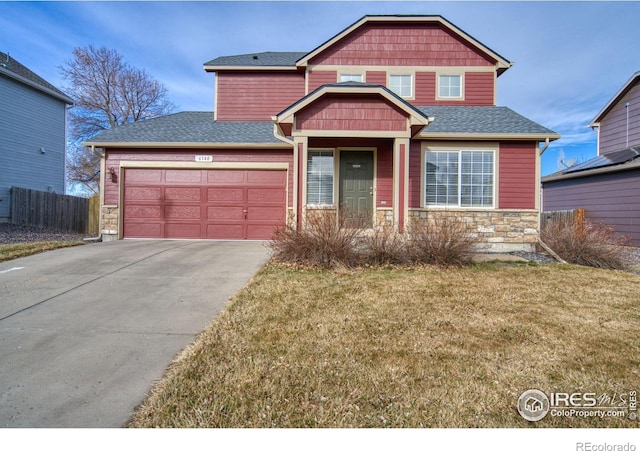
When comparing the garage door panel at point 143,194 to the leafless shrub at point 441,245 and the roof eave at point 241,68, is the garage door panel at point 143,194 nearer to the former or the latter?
the roof eave at point 241,68

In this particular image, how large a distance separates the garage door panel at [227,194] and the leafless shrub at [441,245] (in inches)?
229

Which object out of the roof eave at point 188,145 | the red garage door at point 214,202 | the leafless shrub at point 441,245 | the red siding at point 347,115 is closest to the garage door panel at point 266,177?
the red garage door at point 214,202

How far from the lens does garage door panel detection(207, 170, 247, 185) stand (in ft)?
33.8

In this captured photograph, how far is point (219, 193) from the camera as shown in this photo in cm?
1032

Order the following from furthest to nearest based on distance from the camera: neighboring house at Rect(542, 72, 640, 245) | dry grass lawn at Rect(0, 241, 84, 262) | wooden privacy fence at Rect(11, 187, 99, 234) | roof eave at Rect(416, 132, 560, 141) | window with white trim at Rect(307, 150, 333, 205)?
1. wooden privacy fence at Rect(11, 187, 99, 234)
2. neighboring house at Rect(542, 72, 640, 245)
3. window with white trim at Rect(307, 150, 333, 205)
4. roof eave at Rect(416, 132, 560, 141)
5. dry grass lawn at Rect(0, 241, 84, 262)

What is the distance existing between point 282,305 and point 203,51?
43.0ft

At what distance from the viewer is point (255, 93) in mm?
12281

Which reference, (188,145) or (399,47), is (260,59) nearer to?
(188,145)

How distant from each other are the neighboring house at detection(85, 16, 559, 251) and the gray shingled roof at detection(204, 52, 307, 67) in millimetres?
185

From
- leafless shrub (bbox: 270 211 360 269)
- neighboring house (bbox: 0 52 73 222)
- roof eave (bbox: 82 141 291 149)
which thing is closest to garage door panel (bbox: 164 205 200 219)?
roof eave (bbox: 82 141 291 149)

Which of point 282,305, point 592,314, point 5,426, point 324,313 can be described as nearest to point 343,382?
point 324,313

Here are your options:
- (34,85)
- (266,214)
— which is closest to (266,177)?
(266,214)

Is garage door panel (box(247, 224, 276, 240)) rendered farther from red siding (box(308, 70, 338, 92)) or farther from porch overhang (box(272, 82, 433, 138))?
red siding (box(308, 70, 338, 92))

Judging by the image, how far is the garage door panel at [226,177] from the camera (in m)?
10.3
